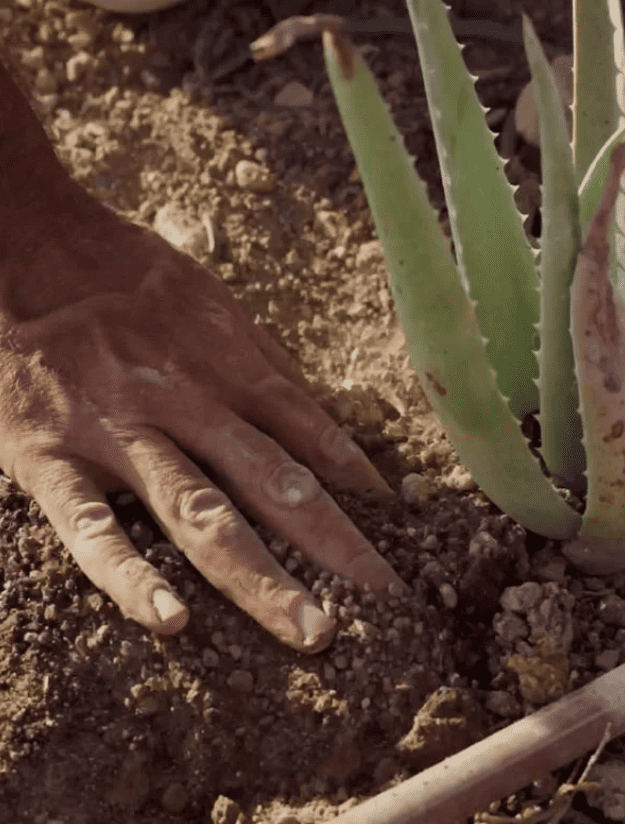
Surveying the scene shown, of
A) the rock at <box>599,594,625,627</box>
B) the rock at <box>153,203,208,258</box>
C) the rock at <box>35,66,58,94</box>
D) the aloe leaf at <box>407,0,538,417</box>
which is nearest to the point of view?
the aloe leaf at <box>407,0,538,417</box>

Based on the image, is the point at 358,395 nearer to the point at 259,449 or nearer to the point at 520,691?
the point at 259,449

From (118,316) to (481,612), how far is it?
61 centimetres

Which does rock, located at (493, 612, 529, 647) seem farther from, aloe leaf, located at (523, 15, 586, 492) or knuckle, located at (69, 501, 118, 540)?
knuckle, located at (69, 501, 118, 540)

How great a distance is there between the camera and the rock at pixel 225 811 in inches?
47.6

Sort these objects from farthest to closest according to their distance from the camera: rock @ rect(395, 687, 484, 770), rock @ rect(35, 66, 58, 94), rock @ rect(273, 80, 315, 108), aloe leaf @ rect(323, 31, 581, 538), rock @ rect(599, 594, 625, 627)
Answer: rock @ rect(35, 66, 58, 94) < rock @ rect(273, 80, 315, 108) < rock @ rect(599, 594, 625, 627) < rock @ rect(395, 687, 484, 770) < aloe leaf @ rect(323, 31, 581, 538)

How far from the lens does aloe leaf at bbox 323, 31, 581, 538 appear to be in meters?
0.93

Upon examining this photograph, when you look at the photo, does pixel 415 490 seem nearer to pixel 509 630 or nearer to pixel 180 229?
pixel 509 630

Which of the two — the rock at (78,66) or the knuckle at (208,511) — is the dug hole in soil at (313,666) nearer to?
the knuckle at (208,511)

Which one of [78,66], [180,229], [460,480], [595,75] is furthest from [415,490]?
[78,66]

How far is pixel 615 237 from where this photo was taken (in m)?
1.21

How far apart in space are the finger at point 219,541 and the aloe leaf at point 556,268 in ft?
A: 1.14

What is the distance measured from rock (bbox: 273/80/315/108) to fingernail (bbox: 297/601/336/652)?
1137 millimetres

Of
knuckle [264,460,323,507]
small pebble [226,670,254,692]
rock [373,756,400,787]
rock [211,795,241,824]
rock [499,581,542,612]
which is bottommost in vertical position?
rock [373,756,400,787]

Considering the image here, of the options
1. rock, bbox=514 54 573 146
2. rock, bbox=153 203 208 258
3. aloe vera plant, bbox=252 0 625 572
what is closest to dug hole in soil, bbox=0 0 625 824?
aloe vera plant, bbox=252 0 625 572
